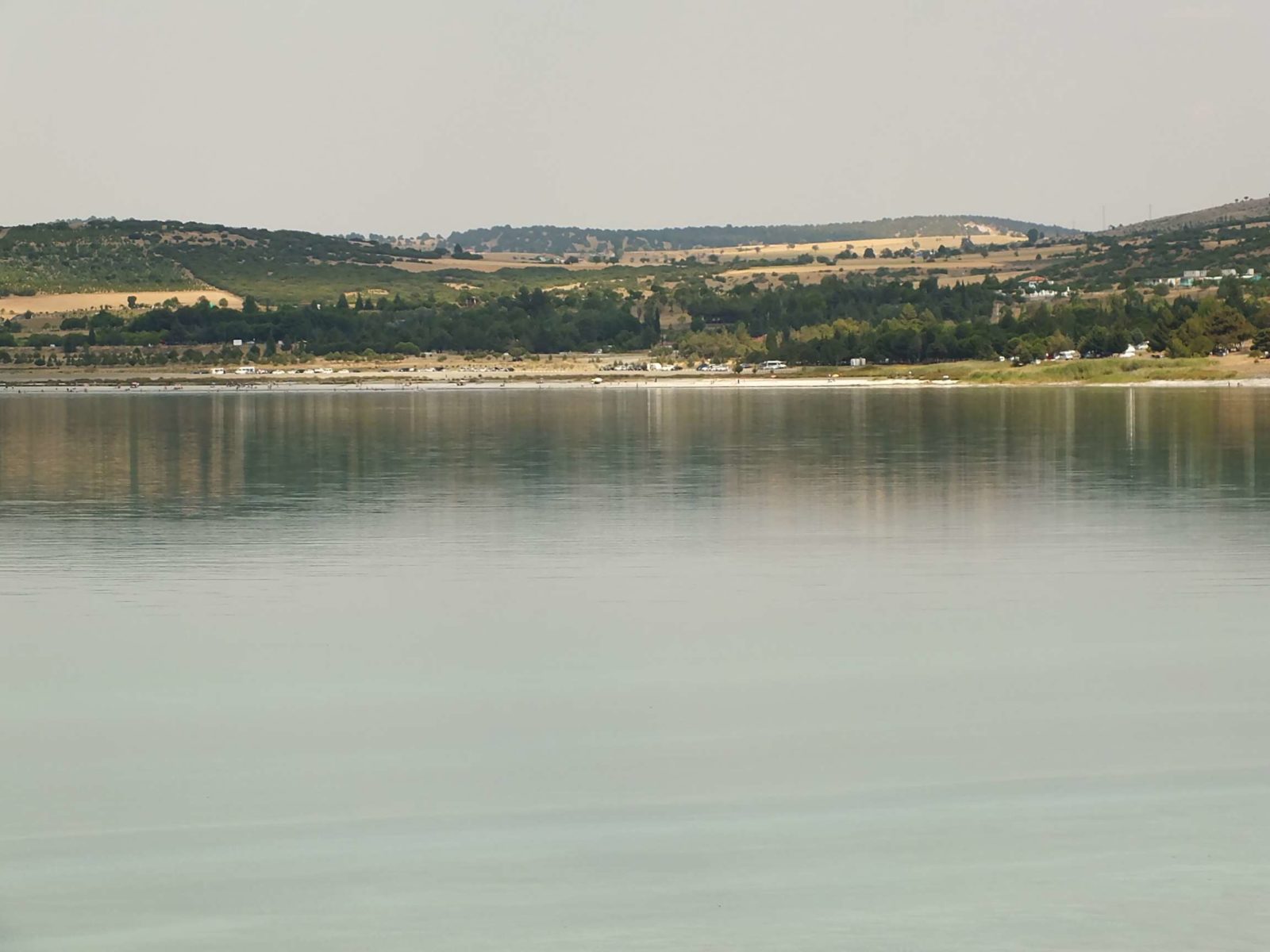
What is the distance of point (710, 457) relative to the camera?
43.4 meters

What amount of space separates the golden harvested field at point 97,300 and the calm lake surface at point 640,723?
159318 mm

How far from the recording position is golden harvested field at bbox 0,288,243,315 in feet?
599

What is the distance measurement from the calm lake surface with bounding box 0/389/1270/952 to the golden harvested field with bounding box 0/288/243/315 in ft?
523

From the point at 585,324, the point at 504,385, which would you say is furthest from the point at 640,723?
the point at 585,324

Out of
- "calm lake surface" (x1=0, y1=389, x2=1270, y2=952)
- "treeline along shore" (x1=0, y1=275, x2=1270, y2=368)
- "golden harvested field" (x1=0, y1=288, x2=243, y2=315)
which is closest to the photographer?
"calm lake surface" (x1=0, y1=389, x2=1270, y2=952)

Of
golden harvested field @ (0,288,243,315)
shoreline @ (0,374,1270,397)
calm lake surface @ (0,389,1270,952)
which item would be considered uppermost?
golden harvested field @ (0,288,243,315)

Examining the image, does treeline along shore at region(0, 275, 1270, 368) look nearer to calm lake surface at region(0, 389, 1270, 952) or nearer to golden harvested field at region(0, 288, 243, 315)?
golden harvested field at region(0, 288, 243, 315)

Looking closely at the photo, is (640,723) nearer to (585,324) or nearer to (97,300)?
(585,324)

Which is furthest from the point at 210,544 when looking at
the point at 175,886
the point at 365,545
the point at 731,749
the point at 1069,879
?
the point at 1069,879

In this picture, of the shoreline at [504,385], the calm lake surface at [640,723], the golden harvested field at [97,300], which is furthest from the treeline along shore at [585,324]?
the calm lake surface at [640,723]

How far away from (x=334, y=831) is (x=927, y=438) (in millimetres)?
39992

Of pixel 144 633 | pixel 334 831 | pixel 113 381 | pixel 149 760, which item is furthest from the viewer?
pixel 113 381

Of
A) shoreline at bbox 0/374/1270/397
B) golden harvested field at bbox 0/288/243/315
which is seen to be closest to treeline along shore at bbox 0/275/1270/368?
golden harvested field at bbox 0/288/243/315

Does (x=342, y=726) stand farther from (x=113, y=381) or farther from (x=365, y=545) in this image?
(x=113, y=381)
